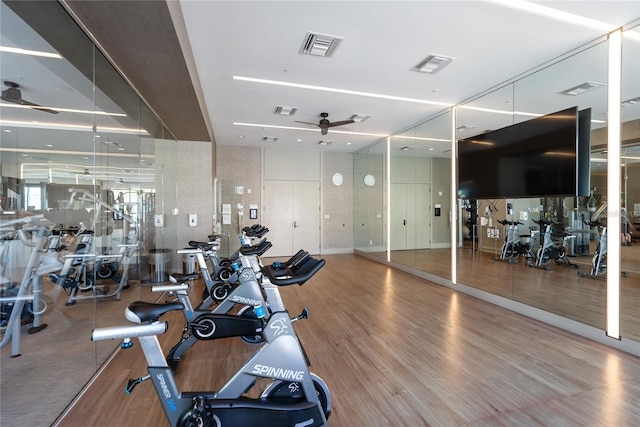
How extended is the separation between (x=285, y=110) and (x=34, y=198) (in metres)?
4.13

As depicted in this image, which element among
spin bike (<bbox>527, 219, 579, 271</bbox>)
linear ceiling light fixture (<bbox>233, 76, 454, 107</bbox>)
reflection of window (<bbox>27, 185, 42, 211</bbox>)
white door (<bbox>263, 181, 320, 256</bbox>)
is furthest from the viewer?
white door (<bbox>263, 181, 320, 256</bbox>)

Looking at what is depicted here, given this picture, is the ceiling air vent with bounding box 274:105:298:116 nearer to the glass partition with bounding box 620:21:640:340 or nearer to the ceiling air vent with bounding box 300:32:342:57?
the ceiling air vent with bounding box 300:32:342:57

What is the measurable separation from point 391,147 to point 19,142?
7.11 metres

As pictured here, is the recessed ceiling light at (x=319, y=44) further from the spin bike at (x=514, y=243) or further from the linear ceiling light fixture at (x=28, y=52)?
the spin bike at (x=514, y=243)

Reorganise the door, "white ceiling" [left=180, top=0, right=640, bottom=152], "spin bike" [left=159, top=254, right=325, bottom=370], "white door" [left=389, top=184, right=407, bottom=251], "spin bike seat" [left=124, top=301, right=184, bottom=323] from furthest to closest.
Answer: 1. "white door" [left=389, top=184, right=407, bottom=251]
2. the door
3. "white ceiling" [left=180, top=0, right=640, bottom=152]
4. "spin bike" [left=159, top=254, right=325, bottom=370]
5. "spin bike seat" [left=124, top=301, right=184, bottom=323]

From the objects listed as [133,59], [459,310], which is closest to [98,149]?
[133,59]

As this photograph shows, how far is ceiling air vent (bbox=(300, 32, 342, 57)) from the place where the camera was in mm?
3160

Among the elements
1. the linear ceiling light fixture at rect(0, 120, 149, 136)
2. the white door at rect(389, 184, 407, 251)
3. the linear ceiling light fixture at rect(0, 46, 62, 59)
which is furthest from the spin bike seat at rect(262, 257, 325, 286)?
the white door at rect(389, 184, 407, 251)

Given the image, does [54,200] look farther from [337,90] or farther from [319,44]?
[337,90]

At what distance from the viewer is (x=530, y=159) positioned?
13.2ft

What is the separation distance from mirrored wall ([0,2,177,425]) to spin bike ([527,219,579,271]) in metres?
5.40

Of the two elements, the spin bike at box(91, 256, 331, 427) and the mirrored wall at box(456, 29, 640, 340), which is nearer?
the spin bike at box(91, 256, 331, 427)

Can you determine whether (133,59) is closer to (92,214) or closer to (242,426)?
(92,214)

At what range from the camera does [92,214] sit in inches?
116
